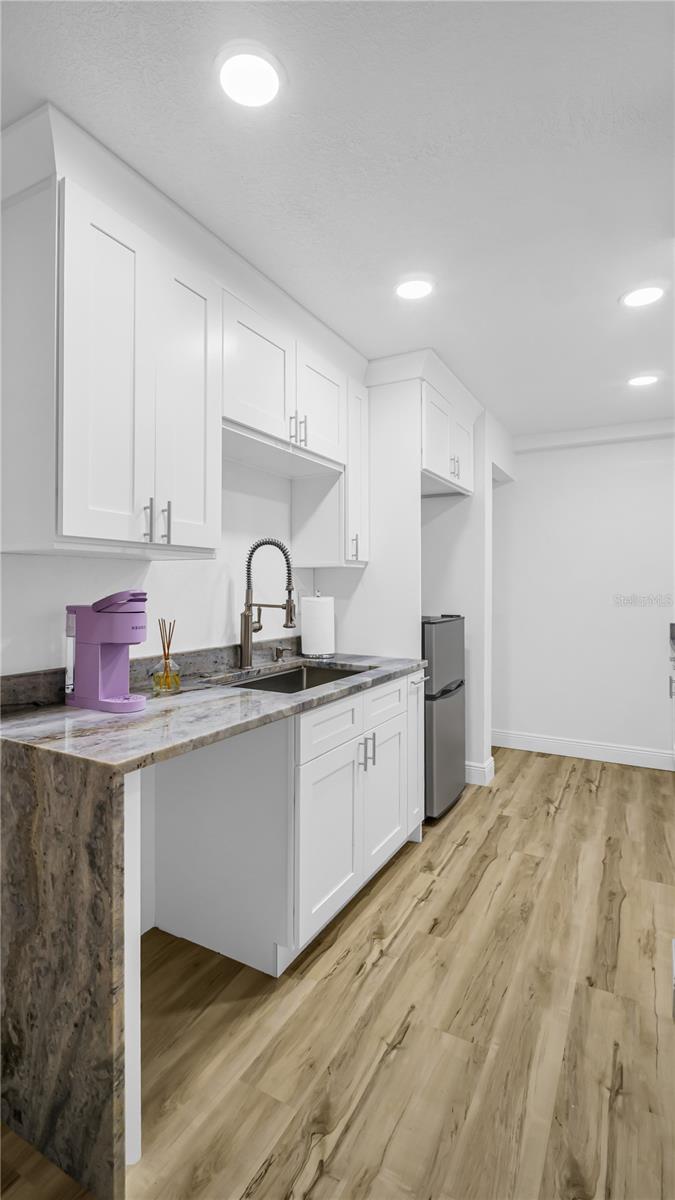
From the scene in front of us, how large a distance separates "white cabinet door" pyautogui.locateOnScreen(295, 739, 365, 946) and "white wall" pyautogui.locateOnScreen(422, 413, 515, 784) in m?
1.72

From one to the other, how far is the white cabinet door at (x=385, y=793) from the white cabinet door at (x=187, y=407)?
1.14 metres

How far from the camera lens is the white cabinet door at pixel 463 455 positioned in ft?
11.5

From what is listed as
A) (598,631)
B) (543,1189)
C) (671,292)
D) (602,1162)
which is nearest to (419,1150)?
(543,1189)

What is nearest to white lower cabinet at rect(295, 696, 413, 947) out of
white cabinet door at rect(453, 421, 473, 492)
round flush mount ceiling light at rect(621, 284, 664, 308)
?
white cabinet door at rect(453, 421, 473, 492)

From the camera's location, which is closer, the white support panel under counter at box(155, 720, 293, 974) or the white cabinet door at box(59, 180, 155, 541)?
the white cabinet door at box(59, 180, 155, 541)

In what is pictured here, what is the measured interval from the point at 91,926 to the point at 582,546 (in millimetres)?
4189

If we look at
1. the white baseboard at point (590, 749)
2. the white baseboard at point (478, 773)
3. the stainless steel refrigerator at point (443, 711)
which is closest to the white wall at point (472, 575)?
the white baseboard at point (478, 773)

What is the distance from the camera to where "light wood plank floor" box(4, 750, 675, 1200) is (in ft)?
4.24

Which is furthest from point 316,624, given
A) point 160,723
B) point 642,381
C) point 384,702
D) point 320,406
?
point 642,381

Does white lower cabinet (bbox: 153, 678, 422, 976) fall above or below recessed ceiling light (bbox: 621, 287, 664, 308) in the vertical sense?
below

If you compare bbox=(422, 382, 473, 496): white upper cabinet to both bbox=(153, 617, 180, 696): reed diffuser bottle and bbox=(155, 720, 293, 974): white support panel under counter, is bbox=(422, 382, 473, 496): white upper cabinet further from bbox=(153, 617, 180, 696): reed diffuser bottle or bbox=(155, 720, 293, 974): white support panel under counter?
bbox=(155, 720, 293, 974): white support panel under counter

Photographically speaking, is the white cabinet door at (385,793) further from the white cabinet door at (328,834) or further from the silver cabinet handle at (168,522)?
the silver cabinet handle at (168,522)

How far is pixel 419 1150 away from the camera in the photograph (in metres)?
1.34

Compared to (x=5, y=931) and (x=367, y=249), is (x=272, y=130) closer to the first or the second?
(x=367, y=249)
